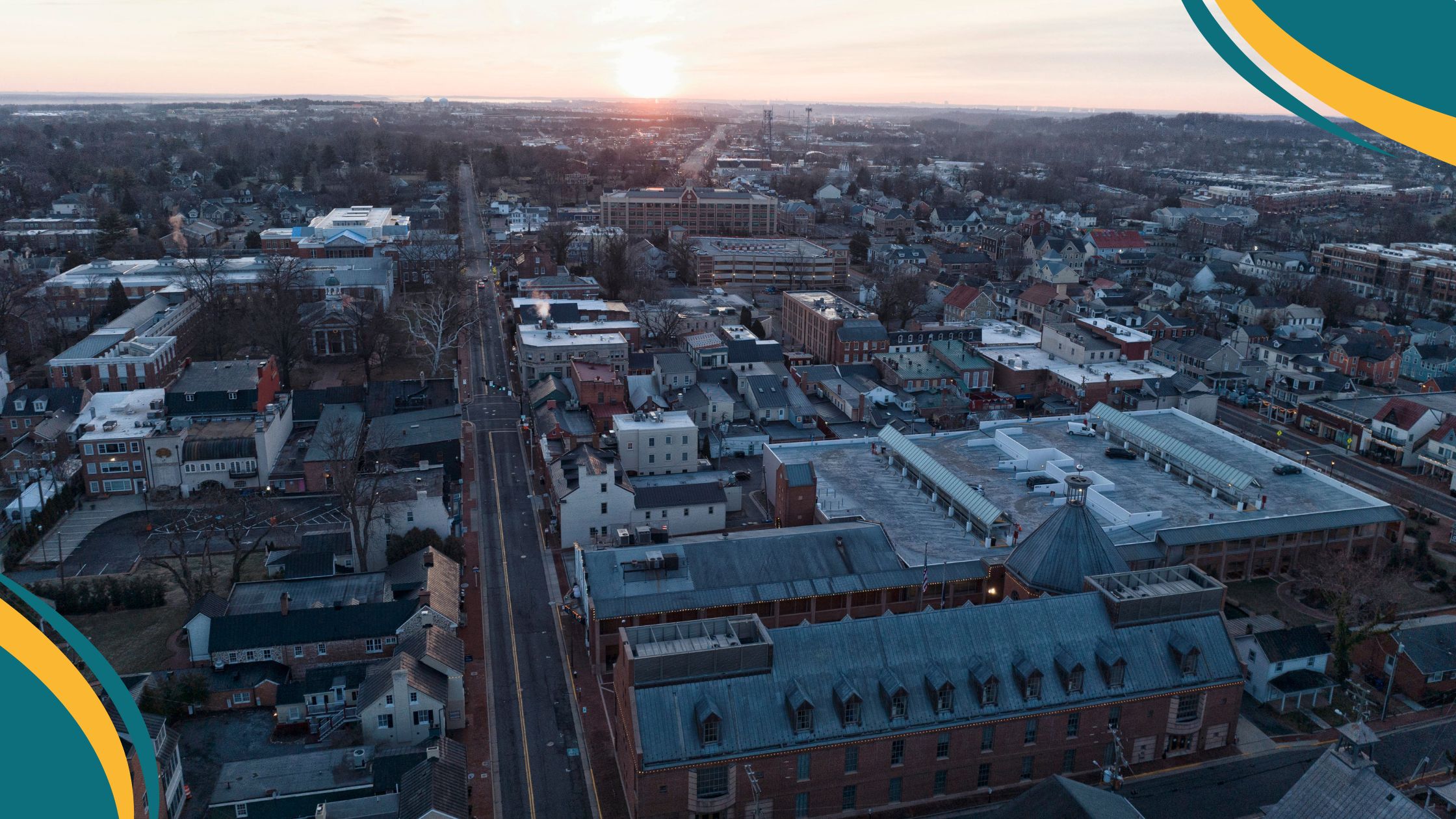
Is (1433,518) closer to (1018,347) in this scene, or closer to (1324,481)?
(1324,481)

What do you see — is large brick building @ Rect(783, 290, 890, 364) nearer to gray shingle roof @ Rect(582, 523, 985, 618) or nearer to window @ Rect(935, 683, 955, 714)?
gray shingle roof @ Rect(582, 523, 985, 618)

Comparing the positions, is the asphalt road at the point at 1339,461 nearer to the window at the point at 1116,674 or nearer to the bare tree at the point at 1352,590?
the bare tree at the point at 1352,590

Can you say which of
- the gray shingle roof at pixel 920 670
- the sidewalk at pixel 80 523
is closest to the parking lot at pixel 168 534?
the sidewalk at pixel 80 523

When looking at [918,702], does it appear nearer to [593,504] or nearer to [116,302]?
[593,504]

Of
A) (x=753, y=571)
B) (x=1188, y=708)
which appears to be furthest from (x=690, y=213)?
(x=1188, y=708)

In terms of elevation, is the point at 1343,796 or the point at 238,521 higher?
the point at 1343,796

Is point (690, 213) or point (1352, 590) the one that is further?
point (690, 213)

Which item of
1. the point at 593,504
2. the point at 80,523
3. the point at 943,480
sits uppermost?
the point at 943,480

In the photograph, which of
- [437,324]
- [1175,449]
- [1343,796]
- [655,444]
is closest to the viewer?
[1343,796]

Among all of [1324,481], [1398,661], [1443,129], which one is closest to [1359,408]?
[1324,481]
